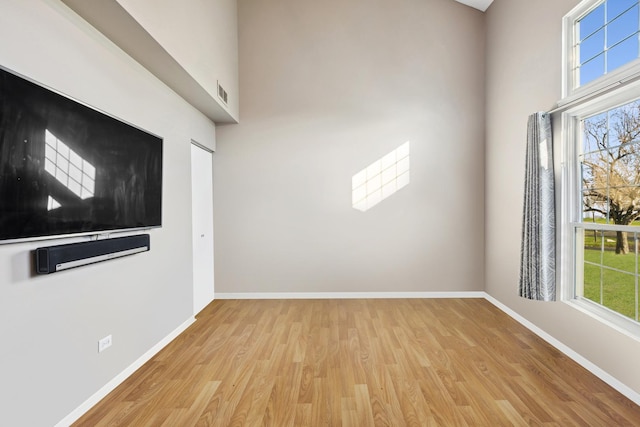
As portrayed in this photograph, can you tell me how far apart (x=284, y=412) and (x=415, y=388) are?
94cm

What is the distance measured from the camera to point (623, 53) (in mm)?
2453

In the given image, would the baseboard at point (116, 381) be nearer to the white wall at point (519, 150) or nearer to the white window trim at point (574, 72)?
the white wall at point (519, 150)

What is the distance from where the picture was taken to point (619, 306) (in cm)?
255

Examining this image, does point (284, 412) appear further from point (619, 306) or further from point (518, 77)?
point (518, 77)

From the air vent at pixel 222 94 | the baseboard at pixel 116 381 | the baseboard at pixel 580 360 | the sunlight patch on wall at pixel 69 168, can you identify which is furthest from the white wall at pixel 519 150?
the sunlight patch on wall at pixel 69 168

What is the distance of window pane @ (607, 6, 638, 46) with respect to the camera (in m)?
2.38

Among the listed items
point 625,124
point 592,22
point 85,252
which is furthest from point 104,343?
point 592,22

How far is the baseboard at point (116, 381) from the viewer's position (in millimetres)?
2010

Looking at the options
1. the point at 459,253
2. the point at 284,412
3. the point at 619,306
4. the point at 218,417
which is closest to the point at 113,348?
the point at 218,417

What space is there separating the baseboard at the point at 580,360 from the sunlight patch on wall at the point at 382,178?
6.77 ft

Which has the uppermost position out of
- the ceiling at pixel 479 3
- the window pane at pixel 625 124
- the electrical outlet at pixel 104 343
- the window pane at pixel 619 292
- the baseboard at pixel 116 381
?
the ceiling at pixel 479 3

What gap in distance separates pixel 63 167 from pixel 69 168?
2.1 inches

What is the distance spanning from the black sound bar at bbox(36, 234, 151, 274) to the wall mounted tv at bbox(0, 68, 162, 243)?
0.09 meters

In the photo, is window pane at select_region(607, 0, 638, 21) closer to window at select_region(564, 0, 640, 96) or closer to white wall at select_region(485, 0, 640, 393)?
window at select_region(564, 0, 640, 96)
